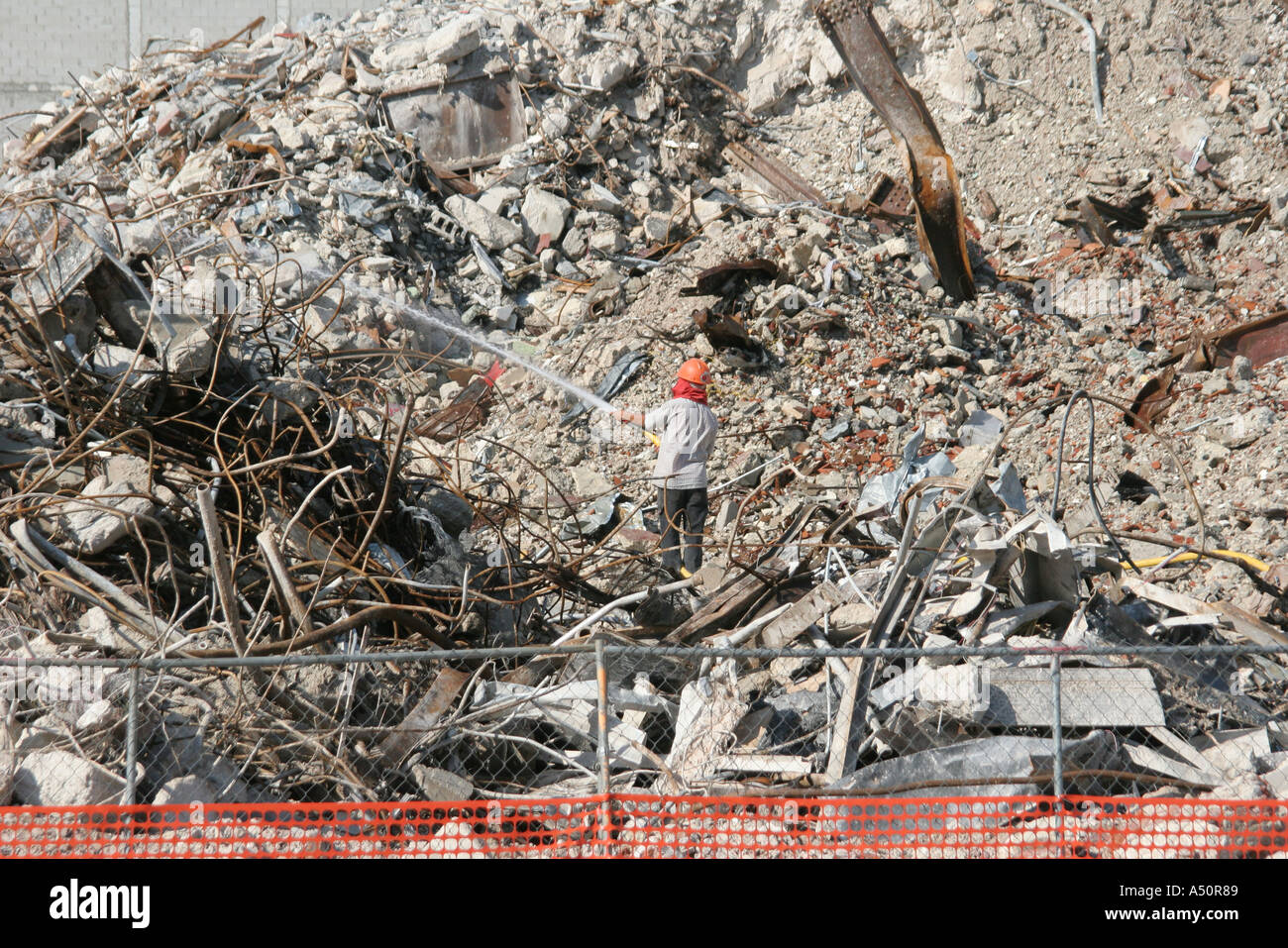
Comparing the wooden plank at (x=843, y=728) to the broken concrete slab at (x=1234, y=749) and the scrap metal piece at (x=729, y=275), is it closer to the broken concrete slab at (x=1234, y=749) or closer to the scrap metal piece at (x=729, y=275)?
the broken concrete slab at (x=1234, y=749)

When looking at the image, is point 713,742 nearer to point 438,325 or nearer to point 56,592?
point 56,592

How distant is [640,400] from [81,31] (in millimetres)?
9663

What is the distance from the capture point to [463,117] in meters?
11.4

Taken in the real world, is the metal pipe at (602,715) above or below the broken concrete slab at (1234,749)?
above

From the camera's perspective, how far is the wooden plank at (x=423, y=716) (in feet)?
13.8

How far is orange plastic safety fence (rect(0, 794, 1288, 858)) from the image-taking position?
3.62 metres

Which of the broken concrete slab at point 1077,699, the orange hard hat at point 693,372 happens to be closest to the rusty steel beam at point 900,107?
the orange hard hat at point 693,372

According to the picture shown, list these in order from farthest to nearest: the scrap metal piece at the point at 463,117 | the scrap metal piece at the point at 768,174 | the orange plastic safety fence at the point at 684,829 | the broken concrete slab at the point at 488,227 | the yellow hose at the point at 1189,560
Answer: the scrap metal piece at the point at 463,117 → the scrap metal piece at the point at 768,174 → the broken concrete slab at the point at 488,227 → the yellow hose at the point at 1189,560 → the orange plastic safety fence at the point at 684,829

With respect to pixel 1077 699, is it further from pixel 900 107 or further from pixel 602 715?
pixel 900 107

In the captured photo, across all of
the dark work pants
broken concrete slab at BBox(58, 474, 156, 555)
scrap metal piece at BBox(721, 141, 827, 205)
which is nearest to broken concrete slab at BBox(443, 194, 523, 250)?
scrap metal piece at BBox(721, 141, 827, 205)

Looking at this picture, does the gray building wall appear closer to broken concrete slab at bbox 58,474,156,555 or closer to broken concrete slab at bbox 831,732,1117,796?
broken concrete slab at bbox 58,474,156,555

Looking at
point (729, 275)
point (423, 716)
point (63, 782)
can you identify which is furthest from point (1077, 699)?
point (729, 275)

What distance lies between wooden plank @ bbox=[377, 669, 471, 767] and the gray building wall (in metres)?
11.6

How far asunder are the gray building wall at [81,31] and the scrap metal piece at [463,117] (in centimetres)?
297
